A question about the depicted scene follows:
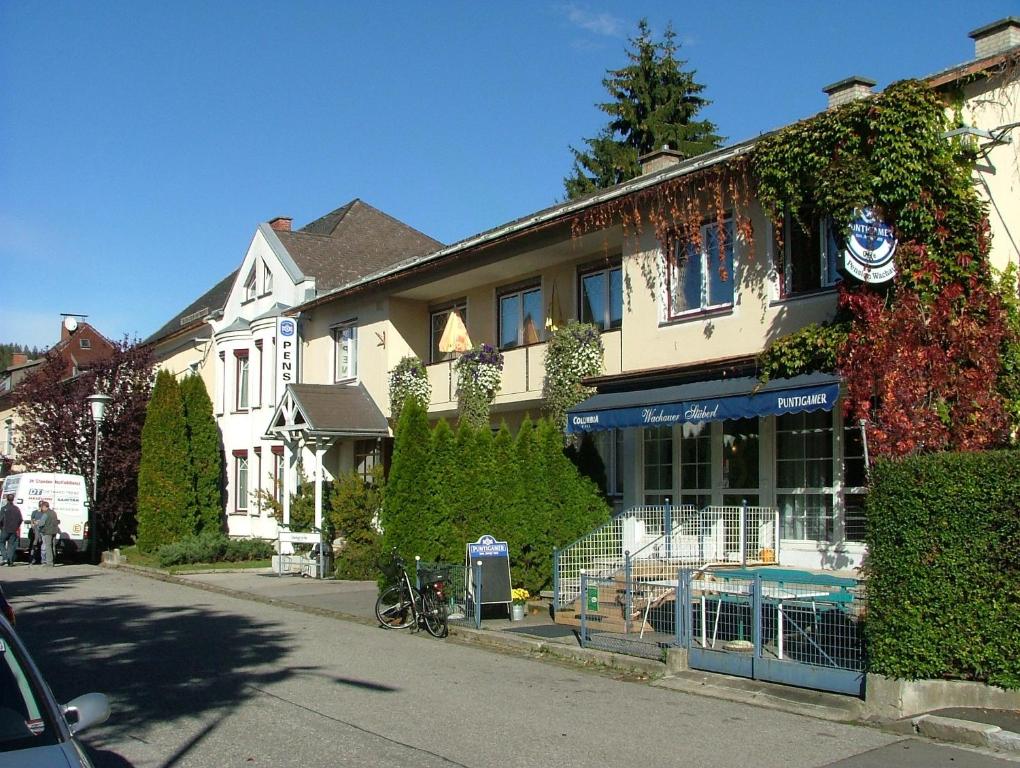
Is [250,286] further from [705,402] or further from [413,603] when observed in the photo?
[705,402]

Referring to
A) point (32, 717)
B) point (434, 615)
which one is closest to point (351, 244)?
point (434, 615)

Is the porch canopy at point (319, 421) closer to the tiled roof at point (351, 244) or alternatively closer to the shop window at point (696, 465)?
the tiled roof at point (351, 244)

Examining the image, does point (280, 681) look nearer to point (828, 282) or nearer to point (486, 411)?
point (828, 282)

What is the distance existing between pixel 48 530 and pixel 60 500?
211 cm

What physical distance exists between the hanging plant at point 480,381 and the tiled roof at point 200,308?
64.7 feet

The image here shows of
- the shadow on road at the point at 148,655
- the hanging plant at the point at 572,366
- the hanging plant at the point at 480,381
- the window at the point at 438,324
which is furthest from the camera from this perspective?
the window at the point at 438,324

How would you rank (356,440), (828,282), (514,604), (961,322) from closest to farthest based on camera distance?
(961,322), (828,282), (514,604), (356,440)

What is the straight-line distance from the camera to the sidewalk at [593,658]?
868 cm

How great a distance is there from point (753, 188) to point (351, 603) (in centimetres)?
983

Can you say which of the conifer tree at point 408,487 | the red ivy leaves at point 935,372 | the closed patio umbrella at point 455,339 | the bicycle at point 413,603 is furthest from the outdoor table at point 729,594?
the closed patio umbrella at point 455,339

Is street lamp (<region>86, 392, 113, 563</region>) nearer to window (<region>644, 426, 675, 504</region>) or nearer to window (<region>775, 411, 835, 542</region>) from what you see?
window (<region>644, 426, 675, 504</region>)


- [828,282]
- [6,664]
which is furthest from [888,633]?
[6,664]

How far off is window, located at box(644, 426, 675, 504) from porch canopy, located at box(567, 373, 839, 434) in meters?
1.07

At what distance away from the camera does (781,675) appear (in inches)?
419
